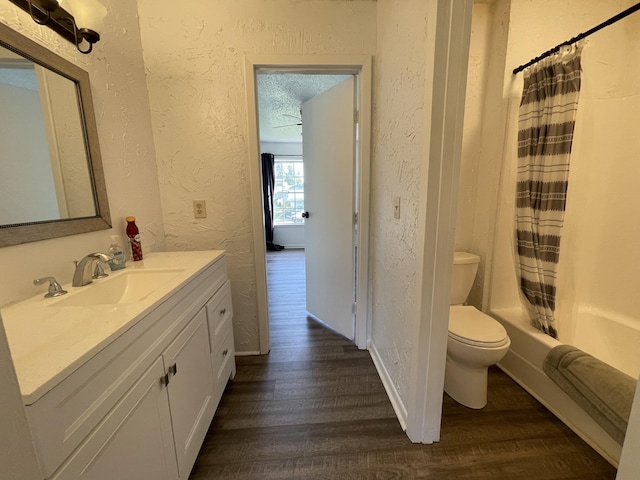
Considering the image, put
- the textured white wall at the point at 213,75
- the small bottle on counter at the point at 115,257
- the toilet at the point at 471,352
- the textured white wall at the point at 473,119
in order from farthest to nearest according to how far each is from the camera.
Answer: the textured white wall at the point at 473,119, the textured white wall at the point at 213,75, the toilet at the point at 471,352, the small bottle on counter at the point at 115,257

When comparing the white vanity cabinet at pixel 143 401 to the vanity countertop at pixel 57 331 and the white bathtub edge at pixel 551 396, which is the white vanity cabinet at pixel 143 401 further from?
the white bathtub edge at pixel 551 396

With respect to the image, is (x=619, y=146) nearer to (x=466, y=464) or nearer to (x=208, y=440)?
(x=466, y=464)

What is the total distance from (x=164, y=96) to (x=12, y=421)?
70.2 inches

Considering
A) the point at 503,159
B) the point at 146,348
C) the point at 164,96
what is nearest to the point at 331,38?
the point at 164,96

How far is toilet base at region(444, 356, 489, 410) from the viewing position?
1414mm

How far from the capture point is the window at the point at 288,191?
547cm

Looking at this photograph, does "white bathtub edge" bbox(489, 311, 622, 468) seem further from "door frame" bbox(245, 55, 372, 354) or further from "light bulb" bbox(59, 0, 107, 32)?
"light bulb" bbox(59, 0, 107, 32)

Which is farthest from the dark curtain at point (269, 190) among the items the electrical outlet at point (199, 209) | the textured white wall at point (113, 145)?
the textured white wall at point (113, 145)

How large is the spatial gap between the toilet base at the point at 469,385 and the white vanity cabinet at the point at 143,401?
133 cm

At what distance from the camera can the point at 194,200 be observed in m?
1.72

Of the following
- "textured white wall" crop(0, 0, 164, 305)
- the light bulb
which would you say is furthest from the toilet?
the light bulb

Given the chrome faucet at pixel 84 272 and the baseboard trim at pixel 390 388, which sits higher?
the chrome faucet at pixel 84 272

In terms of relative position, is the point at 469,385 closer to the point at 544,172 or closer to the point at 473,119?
the point at 544,172

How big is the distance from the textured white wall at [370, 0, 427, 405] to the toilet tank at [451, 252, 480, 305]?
0.50m
